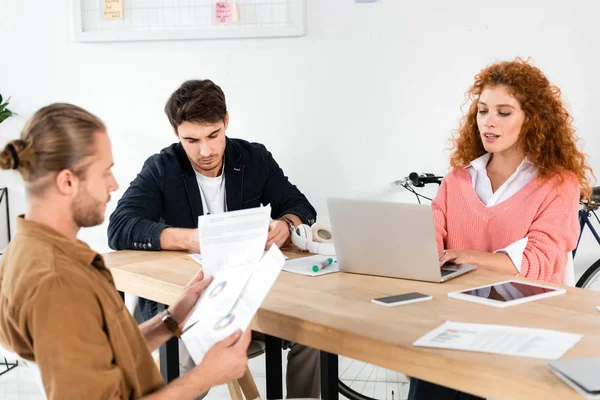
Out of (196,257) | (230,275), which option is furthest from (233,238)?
(196,257)

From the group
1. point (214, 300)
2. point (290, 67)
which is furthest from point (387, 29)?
point (214, 300)

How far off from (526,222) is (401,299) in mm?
774

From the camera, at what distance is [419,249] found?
1.81 meters

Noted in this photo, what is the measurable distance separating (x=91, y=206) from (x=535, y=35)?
218 cm

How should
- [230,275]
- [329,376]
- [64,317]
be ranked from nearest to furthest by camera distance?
[64,317] → [230,275] → [329,376]

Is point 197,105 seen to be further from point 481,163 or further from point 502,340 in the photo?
point 502,340

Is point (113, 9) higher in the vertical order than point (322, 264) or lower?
higher

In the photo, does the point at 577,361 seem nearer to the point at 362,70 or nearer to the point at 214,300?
the point at 214,300

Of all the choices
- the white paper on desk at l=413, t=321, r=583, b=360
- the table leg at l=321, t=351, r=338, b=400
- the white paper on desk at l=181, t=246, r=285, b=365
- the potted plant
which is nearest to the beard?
the white paper on desk at l=181, t=246, r=285, b=365

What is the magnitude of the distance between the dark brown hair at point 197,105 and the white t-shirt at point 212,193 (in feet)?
0.72

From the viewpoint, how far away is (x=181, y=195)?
254cm

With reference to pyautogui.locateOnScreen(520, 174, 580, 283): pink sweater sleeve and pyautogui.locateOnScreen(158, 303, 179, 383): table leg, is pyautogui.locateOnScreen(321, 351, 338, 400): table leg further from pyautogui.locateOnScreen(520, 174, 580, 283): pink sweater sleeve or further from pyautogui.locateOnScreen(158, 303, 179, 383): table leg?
pyautogui.locateOnScreen(520, 174, 580, 283): pink sweater sleeve

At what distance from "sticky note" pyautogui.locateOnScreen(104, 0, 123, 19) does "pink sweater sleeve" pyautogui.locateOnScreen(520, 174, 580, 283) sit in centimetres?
204

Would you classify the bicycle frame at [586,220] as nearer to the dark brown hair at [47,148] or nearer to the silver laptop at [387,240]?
the silver laptop at [387,240]
